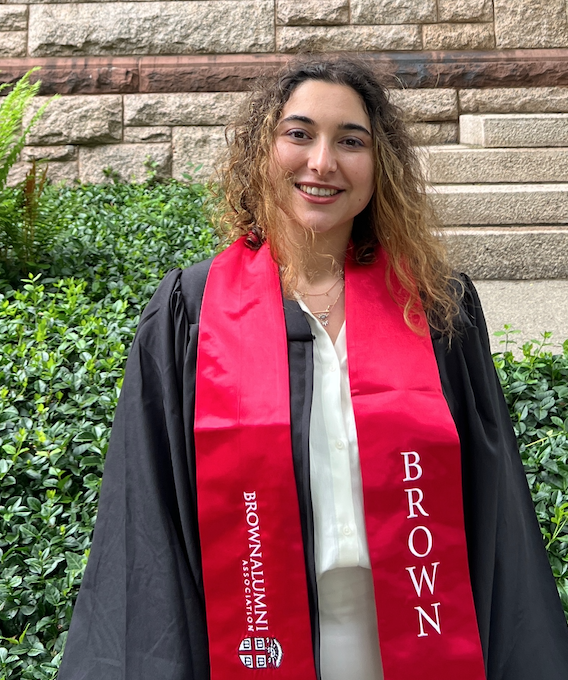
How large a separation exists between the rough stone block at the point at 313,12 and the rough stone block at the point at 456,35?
2.39 feet

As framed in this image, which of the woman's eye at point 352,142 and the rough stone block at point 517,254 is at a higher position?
the rough stone block at point 517,254

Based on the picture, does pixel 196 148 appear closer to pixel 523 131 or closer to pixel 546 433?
pixel 523 131

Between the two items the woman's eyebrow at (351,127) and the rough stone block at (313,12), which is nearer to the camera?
the woman's eyebrow at (351,127)

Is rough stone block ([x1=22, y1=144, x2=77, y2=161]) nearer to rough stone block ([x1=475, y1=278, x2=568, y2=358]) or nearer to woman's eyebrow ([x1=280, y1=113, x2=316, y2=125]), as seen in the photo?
rough stone block ([x1=475, y1=278, x2=568, y2=358])

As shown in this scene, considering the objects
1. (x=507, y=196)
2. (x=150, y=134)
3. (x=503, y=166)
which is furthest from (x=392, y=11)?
(x=150, y=134)

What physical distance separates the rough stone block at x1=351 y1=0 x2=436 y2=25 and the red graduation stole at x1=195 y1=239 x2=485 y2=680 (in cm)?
550

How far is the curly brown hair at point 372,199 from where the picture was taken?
1783 mm

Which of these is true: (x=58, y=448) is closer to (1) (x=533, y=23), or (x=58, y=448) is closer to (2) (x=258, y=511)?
Result: (2) (x=258, y=511)

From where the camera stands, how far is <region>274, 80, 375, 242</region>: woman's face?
1.70 metres

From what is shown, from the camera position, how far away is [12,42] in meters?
6.55

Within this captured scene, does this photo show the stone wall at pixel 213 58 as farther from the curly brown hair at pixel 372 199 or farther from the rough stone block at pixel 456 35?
the curly brown hair at pixel 372 199

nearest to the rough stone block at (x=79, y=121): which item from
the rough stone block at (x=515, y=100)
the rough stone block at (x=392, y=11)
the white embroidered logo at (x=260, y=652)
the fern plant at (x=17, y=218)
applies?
the rough stone block at (x=392, y=11)

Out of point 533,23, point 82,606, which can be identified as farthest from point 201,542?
point 533,23

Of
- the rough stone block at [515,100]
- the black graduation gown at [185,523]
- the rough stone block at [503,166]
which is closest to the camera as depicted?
the black graduation gown at [185,523]
